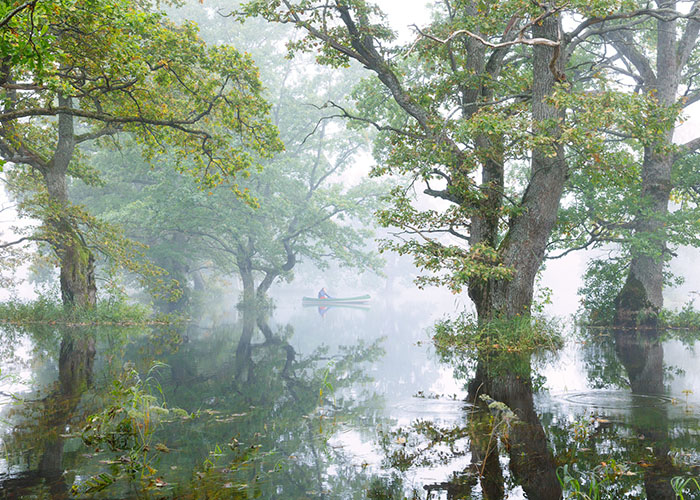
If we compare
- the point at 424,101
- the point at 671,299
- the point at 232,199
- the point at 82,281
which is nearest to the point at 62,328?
the point at 82,281

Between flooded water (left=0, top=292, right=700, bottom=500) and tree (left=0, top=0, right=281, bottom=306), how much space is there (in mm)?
5593

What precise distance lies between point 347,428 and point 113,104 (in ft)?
42.0

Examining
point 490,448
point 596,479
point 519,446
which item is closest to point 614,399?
point 519,446

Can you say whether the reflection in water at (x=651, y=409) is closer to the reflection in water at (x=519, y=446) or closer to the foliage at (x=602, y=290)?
the reflection in water at (x=519, y=446)

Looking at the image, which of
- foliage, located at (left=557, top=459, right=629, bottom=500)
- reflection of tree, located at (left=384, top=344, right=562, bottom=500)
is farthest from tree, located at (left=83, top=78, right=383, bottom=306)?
foliage, located at (left=557, top=459, right=629, bottom=500)

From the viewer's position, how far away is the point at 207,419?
18.2 feet

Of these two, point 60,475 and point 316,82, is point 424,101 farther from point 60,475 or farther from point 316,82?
point 316,82

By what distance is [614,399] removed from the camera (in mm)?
6629

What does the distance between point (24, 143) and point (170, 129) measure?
4377 mm

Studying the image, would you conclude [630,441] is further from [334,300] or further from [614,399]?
[334,300]

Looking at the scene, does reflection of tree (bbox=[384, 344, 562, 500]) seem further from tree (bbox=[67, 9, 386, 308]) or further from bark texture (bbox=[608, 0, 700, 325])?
tree (bbox=[67, 9, 386, 308])

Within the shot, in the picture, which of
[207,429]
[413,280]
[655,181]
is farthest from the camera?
[655,181]

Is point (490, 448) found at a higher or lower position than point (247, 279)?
lower

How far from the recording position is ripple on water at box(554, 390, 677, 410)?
6258 millimetres
